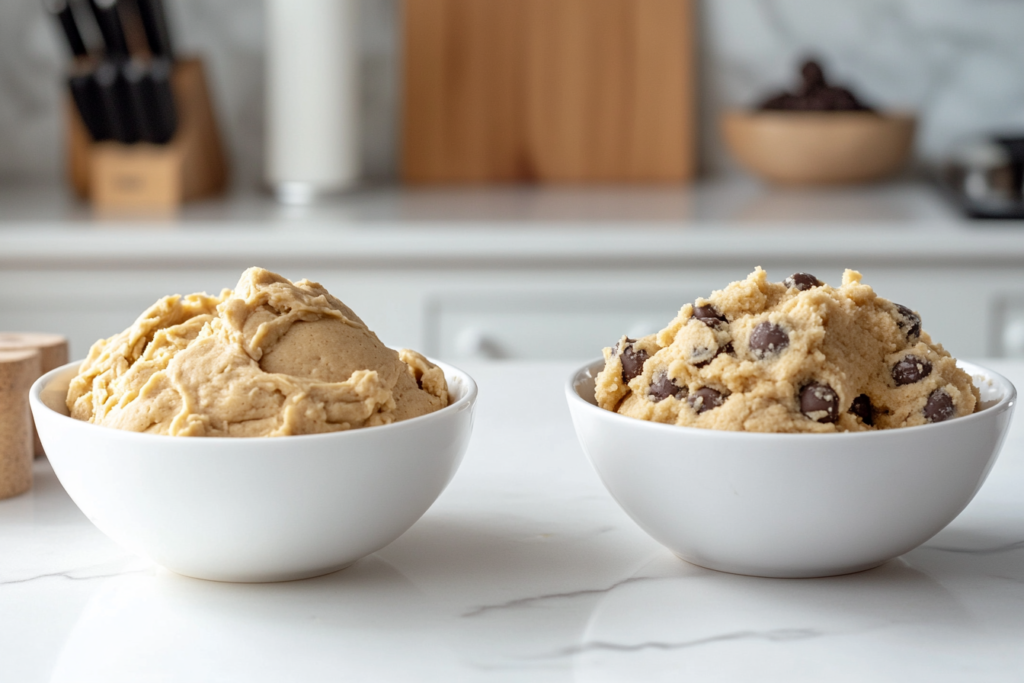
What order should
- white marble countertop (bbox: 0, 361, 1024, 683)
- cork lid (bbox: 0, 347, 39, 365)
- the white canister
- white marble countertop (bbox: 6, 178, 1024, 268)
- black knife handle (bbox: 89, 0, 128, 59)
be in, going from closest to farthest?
white marble countertop (bbox: 0, 361, 1024, 683) → cork lid (bbox: 0, 347, 39, 365) → white marble countertop (bbox: 6, 178, 1024, 268) → black knife handle (bbox: 89, 0, 128, 59) → the white canister

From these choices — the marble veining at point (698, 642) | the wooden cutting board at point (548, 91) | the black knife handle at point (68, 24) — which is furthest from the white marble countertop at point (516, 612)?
the wooden cutting board at point (548, 91)

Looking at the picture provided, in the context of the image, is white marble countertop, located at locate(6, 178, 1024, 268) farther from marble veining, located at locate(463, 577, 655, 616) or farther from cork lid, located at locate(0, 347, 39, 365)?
marble veining, located at locate(463, 577, 655, 616)

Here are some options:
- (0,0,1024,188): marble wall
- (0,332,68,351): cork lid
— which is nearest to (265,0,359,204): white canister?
(0,0,1024,188): marble wall

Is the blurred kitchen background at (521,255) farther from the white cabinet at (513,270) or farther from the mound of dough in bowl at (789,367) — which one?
the mound of dough in bowl at (789,367)

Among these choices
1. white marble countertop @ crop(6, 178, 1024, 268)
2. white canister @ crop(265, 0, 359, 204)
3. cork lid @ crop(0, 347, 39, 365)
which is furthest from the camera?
white canister @ crop(265, 0, 359, 204)

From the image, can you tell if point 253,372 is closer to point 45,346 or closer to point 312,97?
point 45,346

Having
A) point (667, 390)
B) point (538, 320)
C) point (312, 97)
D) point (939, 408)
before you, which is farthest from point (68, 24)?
point (939, 408)
